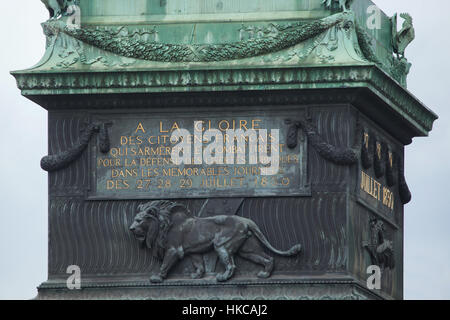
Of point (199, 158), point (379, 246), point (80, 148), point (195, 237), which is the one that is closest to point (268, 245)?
point (195, 237)

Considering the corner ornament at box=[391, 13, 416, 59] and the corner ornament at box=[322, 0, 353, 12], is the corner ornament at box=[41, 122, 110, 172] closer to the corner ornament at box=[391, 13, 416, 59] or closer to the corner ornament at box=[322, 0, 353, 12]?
the corner ornament at box=[322, 0, 353, 12]

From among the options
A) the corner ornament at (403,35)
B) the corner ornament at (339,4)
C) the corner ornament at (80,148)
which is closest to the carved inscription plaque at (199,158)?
the corner ornament at (80,148)

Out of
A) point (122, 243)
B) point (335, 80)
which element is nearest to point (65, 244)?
point (122, 243)

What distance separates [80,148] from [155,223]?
2.39 meters

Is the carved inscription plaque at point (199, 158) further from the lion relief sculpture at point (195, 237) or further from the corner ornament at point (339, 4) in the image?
the corner ornament at point (339, 4)

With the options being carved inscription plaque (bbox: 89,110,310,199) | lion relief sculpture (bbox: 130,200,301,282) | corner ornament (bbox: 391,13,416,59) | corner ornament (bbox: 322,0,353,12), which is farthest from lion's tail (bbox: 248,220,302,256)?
corner ornament (bbox: 391,13,416,59)

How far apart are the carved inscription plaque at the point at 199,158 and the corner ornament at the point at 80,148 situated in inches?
6.4

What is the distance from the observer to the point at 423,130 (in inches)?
3206

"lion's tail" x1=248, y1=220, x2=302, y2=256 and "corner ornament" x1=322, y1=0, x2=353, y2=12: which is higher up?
"corner ornament" x1=322, y1=0, x2=353, y2=12

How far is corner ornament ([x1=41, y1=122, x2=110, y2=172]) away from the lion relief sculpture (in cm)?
170

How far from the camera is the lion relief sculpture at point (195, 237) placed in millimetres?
77438

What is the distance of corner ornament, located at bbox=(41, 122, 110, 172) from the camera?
257ft

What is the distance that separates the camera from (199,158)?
78000 millimetres
